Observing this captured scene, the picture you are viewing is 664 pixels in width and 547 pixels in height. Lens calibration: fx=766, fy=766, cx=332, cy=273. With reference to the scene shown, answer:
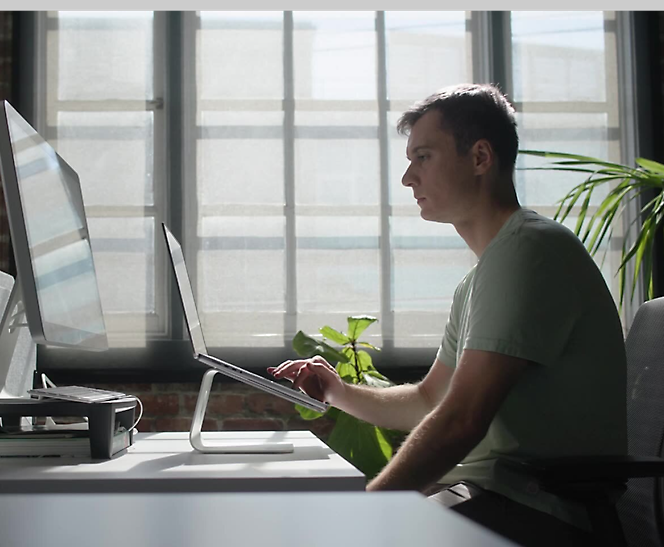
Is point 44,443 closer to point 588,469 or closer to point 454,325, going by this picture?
point 588,469

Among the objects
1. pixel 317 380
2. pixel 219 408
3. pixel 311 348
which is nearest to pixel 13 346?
pixel 317 380

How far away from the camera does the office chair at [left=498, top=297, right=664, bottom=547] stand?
3.45 feet

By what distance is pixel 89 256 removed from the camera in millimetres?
1672

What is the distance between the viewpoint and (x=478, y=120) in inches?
65.2

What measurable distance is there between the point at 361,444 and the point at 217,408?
0.74 meters

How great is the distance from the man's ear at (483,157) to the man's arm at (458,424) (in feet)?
1.56

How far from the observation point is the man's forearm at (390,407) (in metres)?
1.90

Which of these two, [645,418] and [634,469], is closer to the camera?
[634,469]

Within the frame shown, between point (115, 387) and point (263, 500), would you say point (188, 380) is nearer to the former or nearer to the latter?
point (115, 387)

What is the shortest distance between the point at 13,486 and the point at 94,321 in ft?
2.24

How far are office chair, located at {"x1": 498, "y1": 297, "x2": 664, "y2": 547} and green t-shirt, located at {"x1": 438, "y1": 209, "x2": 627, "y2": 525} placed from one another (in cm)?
4

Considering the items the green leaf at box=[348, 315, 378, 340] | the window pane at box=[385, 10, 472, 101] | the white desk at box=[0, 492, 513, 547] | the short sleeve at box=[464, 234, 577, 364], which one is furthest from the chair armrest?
the window pane at box=[385, 10, 472, 101]

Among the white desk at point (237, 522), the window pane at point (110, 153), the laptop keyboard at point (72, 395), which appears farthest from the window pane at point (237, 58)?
the white desk at point (237, 522)
